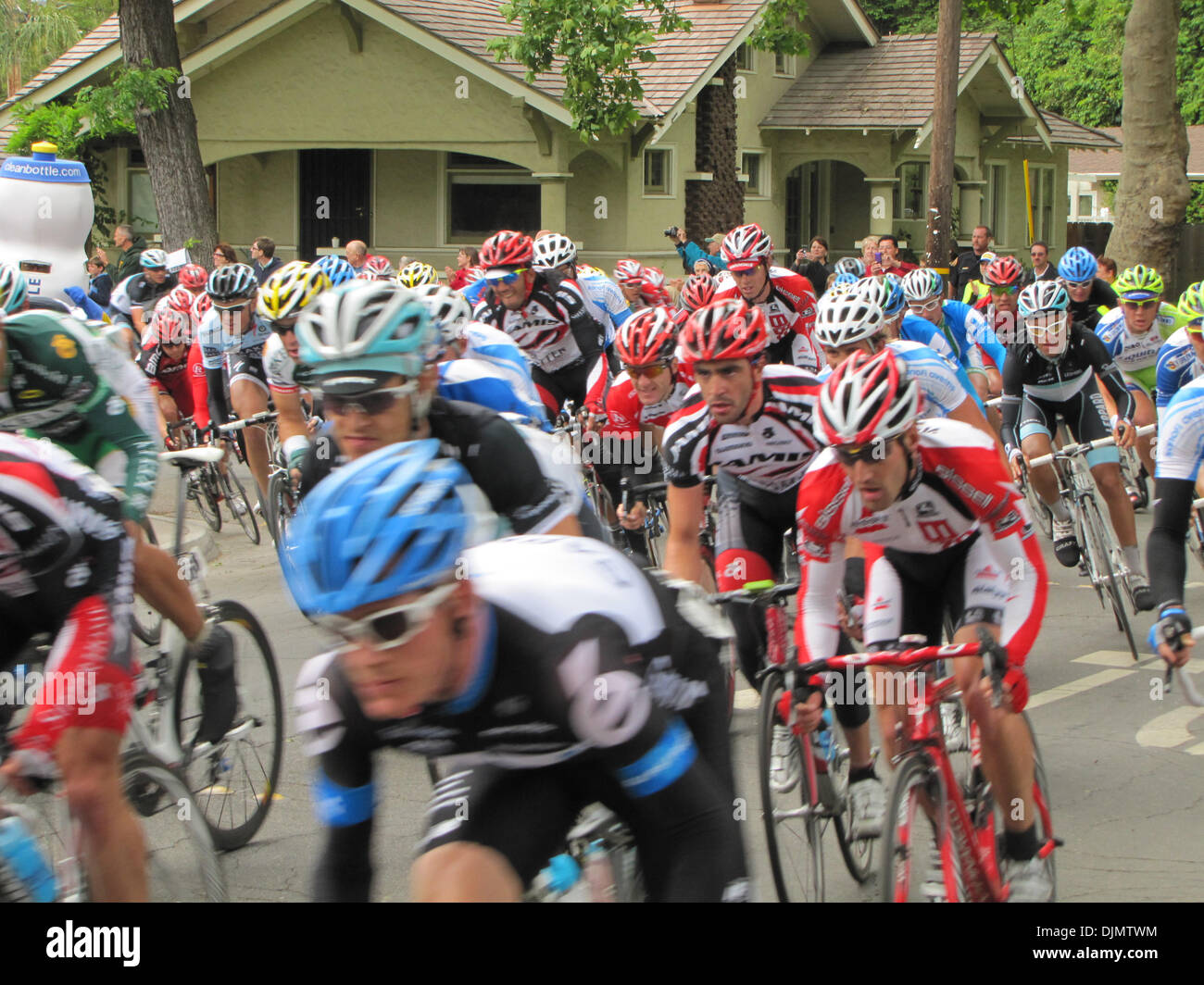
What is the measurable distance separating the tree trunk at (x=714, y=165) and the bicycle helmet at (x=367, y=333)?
76.7 ft

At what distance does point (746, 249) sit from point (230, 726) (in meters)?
5.81

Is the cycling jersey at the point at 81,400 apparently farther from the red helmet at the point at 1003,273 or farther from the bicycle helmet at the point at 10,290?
the red helmet at the point at 1003,273

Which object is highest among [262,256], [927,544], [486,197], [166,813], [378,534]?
[486,197]

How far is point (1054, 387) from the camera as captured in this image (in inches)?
380

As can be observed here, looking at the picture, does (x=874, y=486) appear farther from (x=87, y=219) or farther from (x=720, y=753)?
(x=87, y=219)

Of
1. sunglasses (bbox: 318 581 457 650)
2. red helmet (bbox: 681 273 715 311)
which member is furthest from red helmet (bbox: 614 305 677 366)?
sunglasses (bbox: 318 581 457 650)

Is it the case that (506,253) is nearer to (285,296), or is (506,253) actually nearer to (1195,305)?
(285,296)

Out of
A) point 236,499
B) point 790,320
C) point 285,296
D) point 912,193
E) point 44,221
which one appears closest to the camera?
point 285,296

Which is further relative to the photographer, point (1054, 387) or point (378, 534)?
point (1054, 387)

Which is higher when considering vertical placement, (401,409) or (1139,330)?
(1139,330)

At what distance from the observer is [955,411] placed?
22.9 feet

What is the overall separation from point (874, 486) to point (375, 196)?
25.0 meters

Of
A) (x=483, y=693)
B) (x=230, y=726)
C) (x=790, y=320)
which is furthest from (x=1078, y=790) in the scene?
(x=790, y=320)
